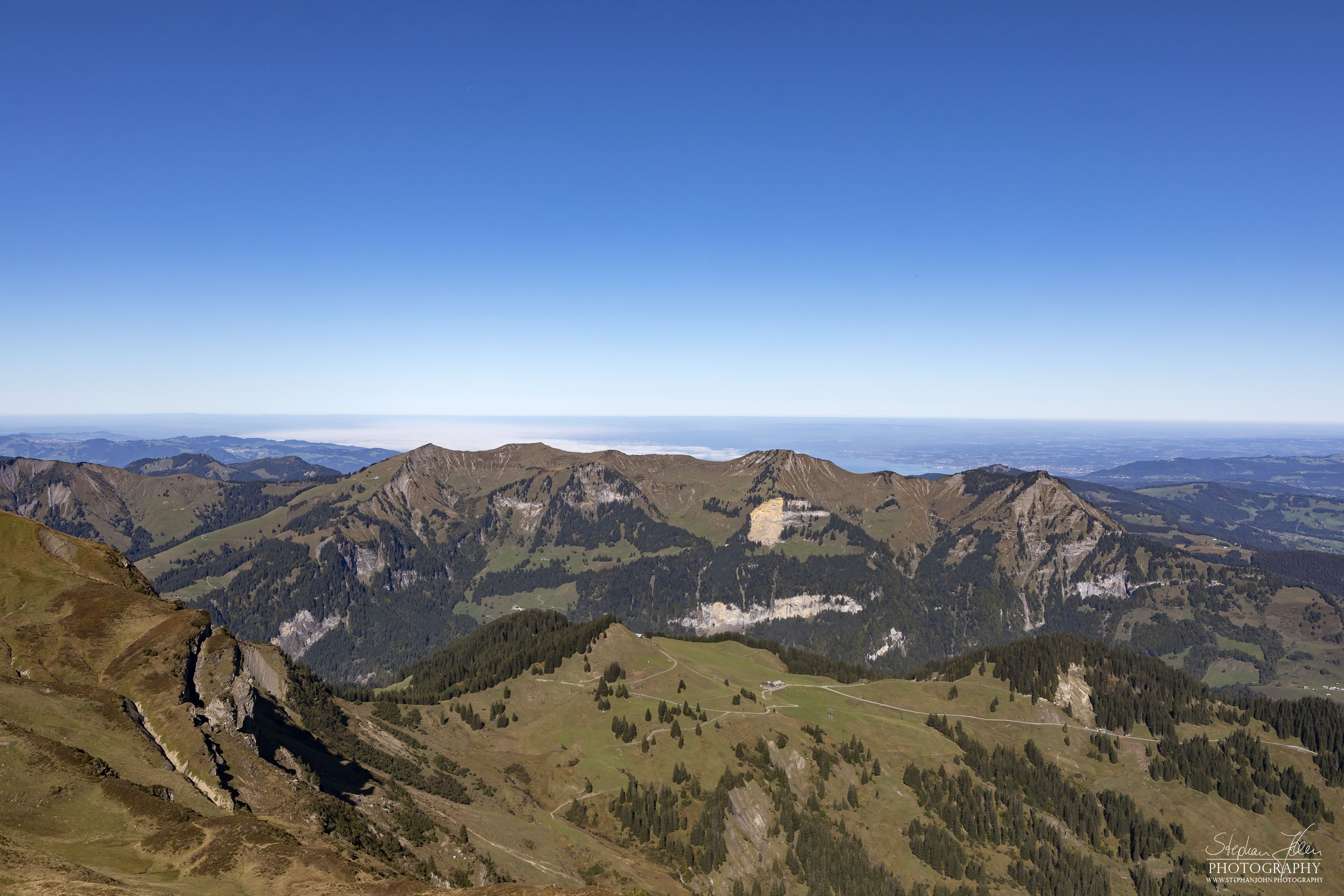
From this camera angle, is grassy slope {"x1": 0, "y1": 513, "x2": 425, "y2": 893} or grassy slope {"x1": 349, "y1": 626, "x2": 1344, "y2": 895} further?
grassy slope {"x1": 349, "y1": 626, "x2": 1344, "y2": 895}

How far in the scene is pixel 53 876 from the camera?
4050cm


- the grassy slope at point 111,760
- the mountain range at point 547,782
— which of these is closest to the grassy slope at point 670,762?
the mountain range at point 547,782

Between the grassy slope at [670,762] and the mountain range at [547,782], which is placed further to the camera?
the grassy slope at [670,762]

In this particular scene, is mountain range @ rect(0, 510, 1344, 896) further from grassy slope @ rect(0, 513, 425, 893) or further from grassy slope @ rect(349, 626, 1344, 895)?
grassy slope @ rect(349, 626, 1344, 895)

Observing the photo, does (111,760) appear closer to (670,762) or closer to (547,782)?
(547,782)

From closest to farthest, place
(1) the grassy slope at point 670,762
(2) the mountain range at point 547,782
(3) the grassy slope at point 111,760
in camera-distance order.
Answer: (3) the grassy slope at point 111,760
(2) the mountain range at point 547,782
(1) the grassy slope at point 670,762

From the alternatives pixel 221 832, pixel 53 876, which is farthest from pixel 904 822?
pixel 53 876

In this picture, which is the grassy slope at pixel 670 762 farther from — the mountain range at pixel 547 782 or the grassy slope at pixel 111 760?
the grassy slope at pixel 111 760

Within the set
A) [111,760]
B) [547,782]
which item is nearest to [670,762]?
[547,782]

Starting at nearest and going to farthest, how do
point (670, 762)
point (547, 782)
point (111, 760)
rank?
point (111, 760)
point (547, 782)
point (670, 762)

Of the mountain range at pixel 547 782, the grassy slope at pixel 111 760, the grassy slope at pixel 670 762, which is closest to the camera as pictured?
the grassy slope at pixel 111 760

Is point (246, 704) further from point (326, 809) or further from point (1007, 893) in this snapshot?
point (1007, 893)

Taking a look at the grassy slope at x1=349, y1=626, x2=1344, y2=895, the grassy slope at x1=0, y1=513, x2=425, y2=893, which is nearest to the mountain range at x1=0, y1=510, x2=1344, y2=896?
the grassy slope at x1=0, y1=513, x2=425, y2=893

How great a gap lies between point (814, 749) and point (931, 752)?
3815cm
